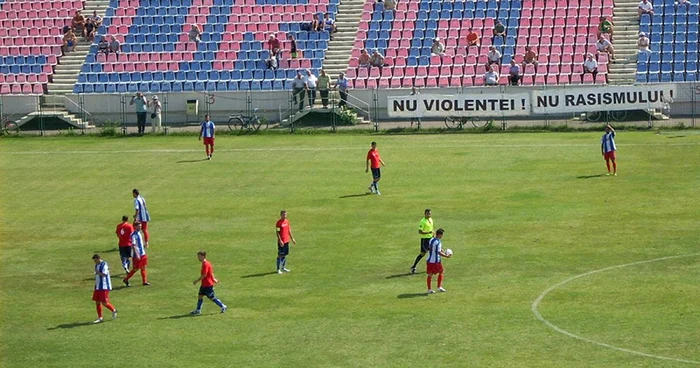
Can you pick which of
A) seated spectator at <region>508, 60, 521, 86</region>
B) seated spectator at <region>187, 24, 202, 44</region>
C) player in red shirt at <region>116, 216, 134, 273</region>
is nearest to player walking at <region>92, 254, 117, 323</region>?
player in red shirt at <region>116, 216, 134, 273</region>

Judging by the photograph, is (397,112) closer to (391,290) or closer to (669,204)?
(669,204)

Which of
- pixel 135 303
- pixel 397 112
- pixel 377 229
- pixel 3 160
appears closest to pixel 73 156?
pixel 3 160

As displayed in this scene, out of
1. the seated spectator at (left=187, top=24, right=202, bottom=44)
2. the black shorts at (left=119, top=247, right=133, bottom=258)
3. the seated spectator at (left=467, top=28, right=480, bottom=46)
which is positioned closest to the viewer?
the black shorts at (left=119, top=247, right=133, bottom=258)

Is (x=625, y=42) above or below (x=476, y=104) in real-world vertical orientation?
above

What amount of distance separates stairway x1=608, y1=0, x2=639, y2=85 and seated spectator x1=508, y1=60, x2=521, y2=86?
451 centimetres

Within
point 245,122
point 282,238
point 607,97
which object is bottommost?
point 282,238

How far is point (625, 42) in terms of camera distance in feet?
208

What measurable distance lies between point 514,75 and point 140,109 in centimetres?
1830

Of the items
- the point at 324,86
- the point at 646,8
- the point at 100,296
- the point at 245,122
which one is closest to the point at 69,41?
the point at 245,122

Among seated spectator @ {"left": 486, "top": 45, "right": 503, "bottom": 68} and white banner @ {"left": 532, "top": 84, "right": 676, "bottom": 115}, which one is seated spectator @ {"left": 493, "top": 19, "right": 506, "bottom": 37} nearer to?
seated spectator @ {"left": 486, "top": 45, "right": 503, "bottom": 68}

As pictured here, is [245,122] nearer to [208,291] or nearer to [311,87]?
[311,87]

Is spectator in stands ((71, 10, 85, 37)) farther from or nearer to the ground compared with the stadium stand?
farther from the ground

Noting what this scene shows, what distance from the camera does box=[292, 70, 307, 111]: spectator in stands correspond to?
6103 cm

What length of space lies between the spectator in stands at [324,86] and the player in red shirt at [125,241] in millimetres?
26647
